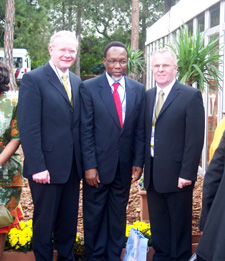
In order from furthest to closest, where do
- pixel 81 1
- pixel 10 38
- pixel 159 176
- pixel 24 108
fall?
pixel 81 1
pixel 10 38
pixel 159 176
pixel 24 108

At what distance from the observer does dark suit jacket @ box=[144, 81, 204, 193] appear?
3598mm

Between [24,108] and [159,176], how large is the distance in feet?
4.32

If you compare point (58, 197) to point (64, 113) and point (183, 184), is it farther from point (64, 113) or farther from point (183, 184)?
point (183, 184)

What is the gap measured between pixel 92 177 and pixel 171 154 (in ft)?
2.38

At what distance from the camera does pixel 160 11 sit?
40.6m

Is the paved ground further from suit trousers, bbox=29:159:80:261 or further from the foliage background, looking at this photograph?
the foliage background

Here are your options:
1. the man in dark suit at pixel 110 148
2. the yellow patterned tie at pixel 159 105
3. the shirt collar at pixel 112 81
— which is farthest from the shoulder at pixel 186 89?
the shirt collar at pixel 112 81

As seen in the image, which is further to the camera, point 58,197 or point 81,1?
point 81,1

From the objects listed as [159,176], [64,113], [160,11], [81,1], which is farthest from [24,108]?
[160,11]

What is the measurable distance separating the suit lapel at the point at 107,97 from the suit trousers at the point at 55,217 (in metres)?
0.59

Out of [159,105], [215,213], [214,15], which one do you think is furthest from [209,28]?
[215,213]

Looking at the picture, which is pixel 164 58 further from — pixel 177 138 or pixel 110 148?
pixel 110 148

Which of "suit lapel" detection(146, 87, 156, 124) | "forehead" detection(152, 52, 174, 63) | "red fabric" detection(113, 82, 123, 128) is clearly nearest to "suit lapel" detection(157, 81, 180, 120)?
"suit lapel" detection(146, 87, 156, 124)

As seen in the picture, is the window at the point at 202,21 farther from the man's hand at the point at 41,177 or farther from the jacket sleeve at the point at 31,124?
the man's hand at the point at 41,177
